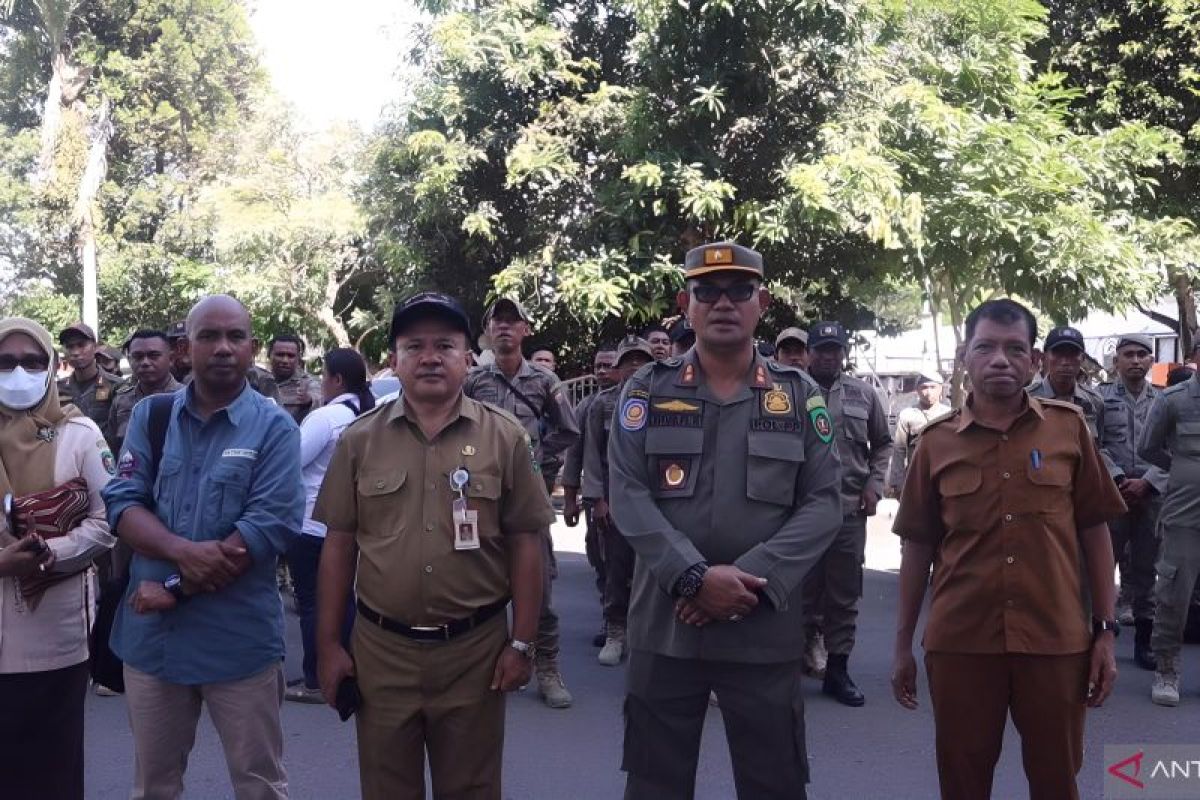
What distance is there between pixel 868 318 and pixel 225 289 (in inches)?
568

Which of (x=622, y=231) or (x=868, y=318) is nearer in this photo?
(x=622, y=231)

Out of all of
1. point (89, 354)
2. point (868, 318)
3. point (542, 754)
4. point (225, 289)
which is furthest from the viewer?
point (225, 289)

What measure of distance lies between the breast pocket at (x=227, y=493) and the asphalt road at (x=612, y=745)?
1.91 meters

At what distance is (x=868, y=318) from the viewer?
19859 mm

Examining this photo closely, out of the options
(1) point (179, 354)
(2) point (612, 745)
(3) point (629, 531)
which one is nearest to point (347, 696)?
(3) point (629, 531)

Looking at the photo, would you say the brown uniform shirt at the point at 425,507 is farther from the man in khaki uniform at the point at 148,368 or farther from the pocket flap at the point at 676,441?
the man in khaki uniform at the point at 148,368

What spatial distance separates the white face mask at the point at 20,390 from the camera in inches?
145

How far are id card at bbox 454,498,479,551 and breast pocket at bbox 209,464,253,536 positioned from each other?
76cm

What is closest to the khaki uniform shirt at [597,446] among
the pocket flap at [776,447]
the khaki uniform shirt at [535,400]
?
the khaki uniform shirt at [535,400]

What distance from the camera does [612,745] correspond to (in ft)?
18.3

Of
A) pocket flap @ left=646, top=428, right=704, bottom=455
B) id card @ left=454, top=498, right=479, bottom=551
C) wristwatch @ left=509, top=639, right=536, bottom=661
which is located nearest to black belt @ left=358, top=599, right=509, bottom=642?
wristwatch @ left=509, top=639, right=536, bottom=661

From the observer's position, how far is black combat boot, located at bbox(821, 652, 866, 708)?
6285mm

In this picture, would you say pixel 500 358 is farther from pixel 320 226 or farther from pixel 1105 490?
pixel 320 226

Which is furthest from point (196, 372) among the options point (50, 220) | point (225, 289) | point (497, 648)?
point (50, 220)
